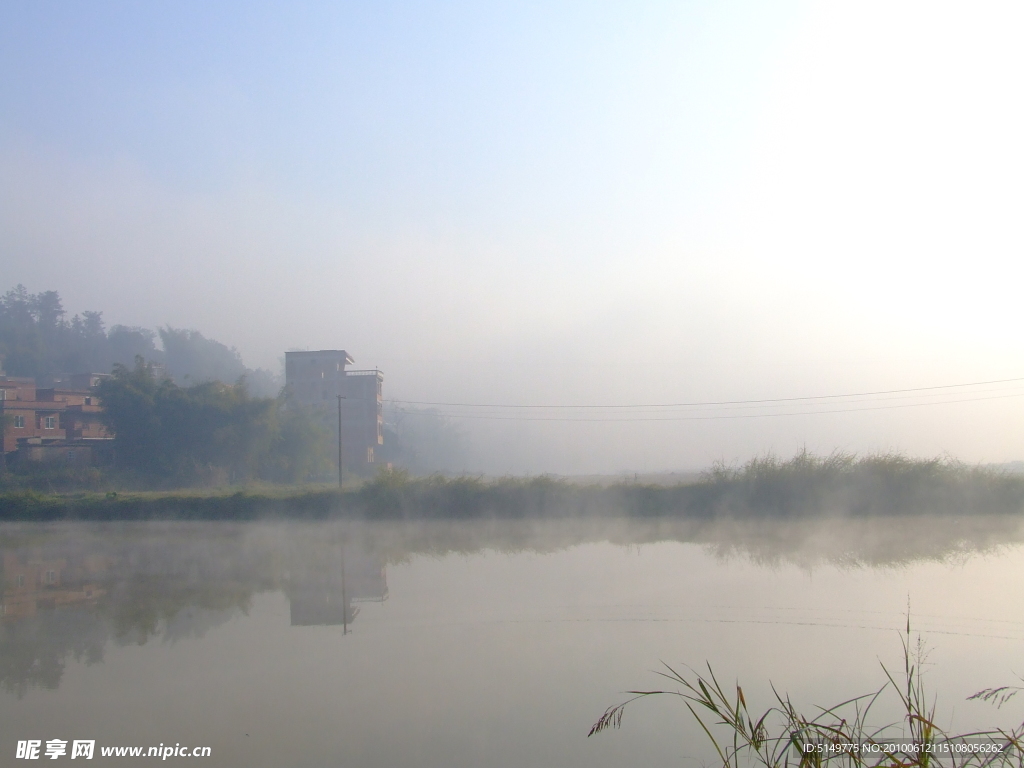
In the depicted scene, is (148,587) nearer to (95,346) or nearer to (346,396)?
(346,396)

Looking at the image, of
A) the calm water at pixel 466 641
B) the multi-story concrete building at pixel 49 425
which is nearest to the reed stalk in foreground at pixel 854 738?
the calm water at pixel 466 641

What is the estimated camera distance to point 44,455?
30547 mm

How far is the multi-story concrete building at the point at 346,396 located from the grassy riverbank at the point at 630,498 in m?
16.3

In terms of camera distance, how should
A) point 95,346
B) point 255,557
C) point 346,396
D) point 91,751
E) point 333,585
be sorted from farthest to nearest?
1. point 95,346
2. point 346,396
3. point 255,557
4. point 333,585
5. point 91,751

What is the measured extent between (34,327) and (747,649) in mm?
68246

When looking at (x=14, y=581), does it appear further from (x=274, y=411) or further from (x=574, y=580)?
(x=274, y=411)

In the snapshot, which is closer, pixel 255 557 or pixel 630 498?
pixel 255 557

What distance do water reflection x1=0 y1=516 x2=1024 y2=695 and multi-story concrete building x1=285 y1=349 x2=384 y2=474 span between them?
19.4 m

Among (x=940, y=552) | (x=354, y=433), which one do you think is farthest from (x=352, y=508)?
(x=354, y=433)

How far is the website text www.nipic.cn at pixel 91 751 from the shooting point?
356cm

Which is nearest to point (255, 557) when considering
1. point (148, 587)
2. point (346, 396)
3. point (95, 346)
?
point (148, 587)

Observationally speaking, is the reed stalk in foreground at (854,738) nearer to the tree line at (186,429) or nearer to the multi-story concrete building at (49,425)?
the tree line at (186,429)

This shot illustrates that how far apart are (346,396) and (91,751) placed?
3375 centimetres

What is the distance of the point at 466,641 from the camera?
5.66 m
